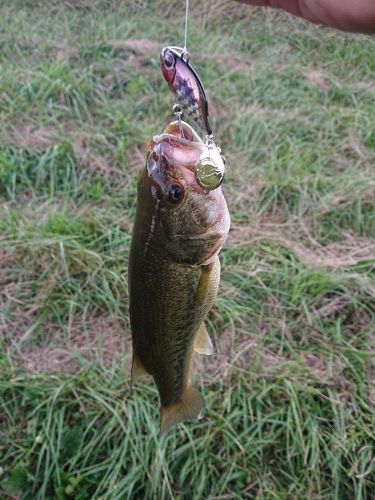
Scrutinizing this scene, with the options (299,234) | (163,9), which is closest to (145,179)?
(299,234)

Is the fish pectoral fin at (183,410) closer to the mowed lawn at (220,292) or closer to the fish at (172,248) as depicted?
the fish at (172,248)

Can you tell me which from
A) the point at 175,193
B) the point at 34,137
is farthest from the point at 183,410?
the point at 34,137

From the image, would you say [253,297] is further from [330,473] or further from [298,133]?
[298,133]

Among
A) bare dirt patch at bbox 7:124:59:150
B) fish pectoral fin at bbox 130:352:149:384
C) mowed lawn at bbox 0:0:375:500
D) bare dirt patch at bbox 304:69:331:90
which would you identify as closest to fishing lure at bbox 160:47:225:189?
fish pectoral fin at bbox 130:352:149:384

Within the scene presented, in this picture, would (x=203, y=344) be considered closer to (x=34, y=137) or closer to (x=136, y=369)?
(x=136, y=369)

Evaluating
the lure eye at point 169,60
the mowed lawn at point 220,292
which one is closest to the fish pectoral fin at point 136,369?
the lure eye at point 169,60
